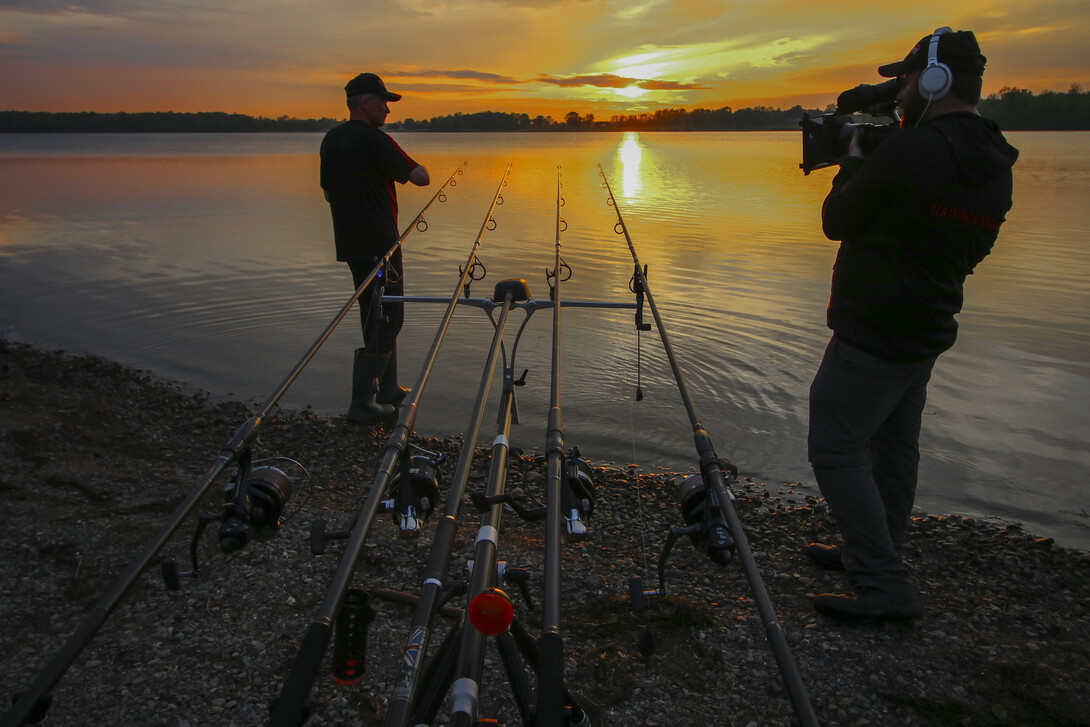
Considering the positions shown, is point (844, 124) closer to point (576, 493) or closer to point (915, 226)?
point (915, 226)

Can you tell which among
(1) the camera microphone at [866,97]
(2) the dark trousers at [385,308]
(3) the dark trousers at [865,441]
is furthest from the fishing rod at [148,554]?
(2) the dark trousers at [385,308]

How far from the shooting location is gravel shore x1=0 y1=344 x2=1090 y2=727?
2582 millimetres

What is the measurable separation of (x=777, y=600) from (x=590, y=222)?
14547mm

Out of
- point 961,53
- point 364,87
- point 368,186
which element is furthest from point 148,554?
point 364,87

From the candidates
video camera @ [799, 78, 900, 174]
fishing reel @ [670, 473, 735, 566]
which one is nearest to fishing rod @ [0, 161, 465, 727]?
fishing reel @ [670, 473, 735, 566]

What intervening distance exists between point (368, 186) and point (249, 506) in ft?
11.4

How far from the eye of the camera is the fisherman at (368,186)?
5.22 meters

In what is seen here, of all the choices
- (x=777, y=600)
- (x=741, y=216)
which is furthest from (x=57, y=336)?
(x=741, y=216)

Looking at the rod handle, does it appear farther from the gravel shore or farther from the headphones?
the headphones

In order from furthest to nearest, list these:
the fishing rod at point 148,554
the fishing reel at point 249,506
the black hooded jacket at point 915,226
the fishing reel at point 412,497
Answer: the black hooded jacket at point 915,226, the fishing reel at point 249,506, the fishing reel at point 412,497, the fishing rod at point 148,554

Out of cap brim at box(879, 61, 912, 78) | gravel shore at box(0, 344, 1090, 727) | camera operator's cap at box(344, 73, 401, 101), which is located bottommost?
gravel shore at box(0, 344, 1090, 727)

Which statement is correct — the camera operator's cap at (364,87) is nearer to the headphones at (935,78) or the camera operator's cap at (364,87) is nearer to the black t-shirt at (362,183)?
the black t-shirt at (362,183)

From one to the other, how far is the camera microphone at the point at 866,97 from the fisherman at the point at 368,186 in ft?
9.82

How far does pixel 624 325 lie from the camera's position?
29.9 feet
